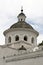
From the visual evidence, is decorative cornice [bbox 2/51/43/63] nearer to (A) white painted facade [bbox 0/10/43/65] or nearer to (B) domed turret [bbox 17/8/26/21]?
(A) white painted facade [bbox 0/10/43/65]

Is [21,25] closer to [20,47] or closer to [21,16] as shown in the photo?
[21,16]

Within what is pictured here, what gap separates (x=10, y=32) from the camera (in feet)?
148

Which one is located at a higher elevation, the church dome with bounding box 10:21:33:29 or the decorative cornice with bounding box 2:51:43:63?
the church dome with bounding box 10:21:33:29

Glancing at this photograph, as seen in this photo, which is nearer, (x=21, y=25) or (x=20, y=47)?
(x=20, y=47)

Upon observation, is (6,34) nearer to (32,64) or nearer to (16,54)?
(16,54)

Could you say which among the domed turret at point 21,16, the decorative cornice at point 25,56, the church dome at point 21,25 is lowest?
the decorative cornice at point 25,56

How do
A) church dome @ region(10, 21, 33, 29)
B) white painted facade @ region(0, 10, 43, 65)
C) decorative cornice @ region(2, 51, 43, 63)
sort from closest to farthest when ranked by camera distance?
1. decorative cornice @ region(2, 51, 43, 63)
2. white painted facade @ region(0, 10, 43, 65)
3. church dome @ region(10, 21, 33, 29)

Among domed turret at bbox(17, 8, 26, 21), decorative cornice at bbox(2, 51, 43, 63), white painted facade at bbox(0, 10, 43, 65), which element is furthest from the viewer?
domed turret at bbox(17, 8, 26, 21)

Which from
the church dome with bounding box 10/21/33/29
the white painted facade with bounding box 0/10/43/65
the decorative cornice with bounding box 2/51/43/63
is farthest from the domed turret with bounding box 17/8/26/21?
the decorative cornice with bounding box 2/51/43/63

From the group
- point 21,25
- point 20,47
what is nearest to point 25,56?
point 20,47

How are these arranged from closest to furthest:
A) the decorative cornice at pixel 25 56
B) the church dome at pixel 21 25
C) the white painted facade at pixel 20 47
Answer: the decorative cornice at pixel 25 56 < the white painted facade at pixel 20 47 < the church dome at pixel 21 25

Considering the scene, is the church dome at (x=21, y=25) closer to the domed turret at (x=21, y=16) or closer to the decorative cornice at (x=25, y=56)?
the domed turret at (x=21, y=16)

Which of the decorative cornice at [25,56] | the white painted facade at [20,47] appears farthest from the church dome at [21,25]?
the decorative cornice at [25,56]

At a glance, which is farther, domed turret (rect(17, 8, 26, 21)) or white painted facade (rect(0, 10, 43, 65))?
domed turret (rect(17, 8, 26, 21))
